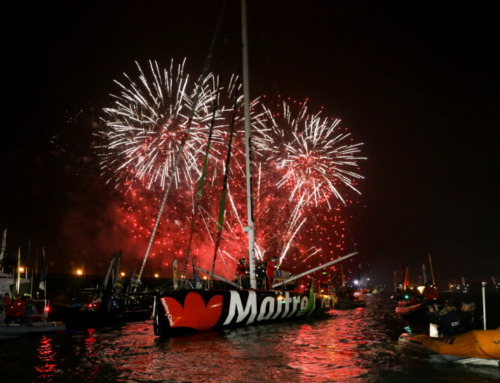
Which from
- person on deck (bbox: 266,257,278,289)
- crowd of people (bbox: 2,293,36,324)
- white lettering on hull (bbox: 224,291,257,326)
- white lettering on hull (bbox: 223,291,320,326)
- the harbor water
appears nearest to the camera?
the harbor water

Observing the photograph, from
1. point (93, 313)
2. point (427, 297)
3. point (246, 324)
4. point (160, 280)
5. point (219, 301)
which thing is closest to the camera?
point (219, 301)

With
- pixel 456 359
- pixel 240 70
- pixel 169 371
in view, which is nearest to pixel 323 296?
pixel 240 70

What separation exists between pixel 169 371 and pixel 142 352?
3.19m

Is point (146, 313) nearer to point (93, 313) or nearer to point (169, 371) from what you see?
point (93, 313)

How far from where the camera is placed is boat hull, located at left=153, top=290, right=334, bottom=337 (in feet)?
49.3

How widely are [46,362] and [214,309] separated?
6.67 metres

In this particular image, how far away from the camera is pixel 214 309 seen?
1638 centimetres

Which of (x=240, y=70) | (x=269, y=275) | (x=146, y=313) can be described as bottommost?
(x=146, y=313)

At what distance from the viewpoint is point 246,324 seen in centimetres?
1873

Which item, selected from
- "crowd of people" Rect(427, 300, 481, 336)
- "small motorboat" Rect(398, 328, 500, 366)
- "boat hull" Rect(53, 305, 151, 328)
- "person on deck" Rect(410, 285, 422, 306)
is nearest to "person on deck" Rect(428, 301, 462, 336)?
"crowd of people" Rect(427, 300, 481, 336)

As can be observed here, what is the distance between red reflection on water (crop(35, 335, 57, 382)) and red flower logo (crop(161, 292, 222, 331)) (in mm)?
3902

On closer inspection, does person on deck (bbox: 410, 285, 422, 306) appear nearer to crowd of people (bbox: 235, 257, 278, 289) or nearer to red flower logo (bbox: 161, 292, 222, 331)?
crowd of people (bbox: 235, 257, 278, 289)

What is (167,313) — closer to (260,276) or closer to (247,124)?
(260,276)

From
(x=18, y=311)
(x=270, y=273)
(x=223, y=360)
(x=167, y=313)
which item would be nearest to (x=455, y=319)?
(x=223, y=360)
